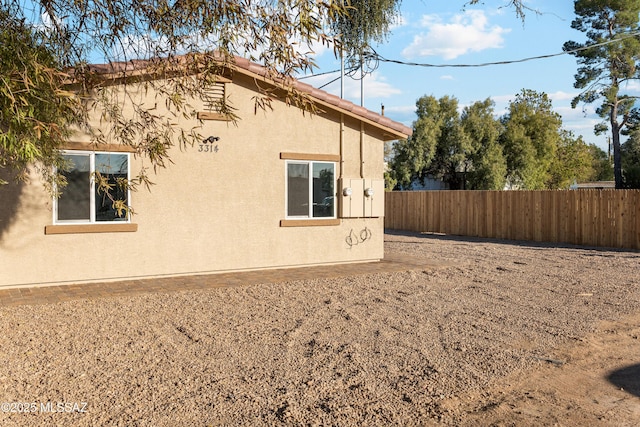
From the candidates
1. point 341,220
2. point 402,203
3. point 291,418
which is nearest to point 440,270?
point 341,220

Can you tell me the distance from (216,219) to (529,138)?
29213 millimetres

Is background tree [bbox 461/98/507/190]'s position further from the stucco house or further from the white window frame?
the white window frame

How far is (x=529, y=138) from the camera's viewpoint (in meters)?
34.7

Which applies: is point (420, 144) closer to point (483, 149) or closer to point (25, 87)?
point (483, 149)

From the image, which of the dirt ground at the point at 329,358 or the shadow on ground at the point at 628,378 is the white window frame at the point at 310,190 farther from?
the shadow on ground at the point at 628,378

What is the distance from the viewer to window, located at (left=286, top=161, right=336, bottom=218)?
36.2ft

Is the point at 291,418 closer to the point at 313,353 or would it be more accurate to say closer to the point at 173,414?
the point at 173,414

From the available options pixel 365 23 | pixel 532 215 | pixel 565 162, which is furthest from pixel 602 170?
pixel 365 23

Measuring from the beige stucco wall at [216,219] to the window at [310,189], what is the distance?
25cm

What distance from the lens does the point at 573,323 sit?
668 cm

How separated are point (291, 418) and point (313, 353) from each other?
1.57 m

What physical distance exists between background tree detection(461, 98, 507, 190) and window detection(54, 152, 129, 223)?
26869mm

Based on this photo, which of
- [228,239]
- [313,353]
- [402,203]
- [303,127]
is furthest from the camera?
[402,203]

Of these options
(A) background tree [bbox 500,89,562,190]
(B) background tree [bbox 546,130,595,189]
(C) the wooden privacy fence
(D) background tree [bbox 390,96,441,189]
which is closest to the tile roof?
(C) the wooden privacy fence
